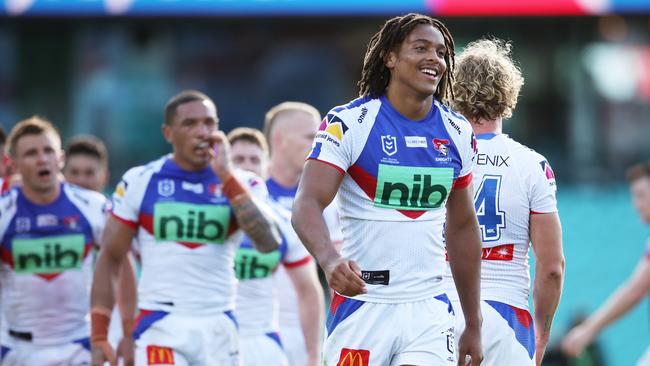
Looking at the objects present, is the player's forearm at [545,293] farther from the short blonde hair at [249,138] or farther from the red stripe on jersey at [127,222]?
the short blonde hair at [249,138]

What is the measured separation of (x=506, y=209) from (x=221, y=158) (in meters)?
2.09

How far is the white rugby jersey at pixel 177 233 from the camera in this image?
8.28 metres

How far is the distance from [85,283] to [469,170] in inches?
160

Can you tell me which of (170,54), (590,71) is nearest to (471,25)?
(590,71)

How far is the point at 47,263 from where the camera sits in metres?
9.45

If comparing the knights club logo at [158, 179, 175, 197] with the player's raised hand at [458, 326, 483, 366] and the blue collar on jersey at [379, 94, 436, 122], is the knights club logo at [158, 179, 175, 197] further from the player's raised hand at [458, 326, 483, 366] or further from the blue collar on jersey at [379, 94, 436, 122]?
the player's raised hand at [458, 326, 483, 366]

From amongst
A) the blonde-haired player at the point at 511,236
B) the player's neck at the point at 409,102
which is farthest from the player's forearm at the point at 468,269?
the player's neck at the point at 409,102

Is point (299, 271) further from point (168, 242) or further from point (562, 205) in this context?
point (562, 205)

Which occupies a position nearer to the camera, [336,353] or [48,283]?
[336,353]

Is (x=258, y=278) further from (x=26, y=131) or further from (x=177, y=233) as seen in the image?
(x=26, y=131)

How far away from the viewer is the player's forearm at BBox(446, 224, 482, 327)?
6523 millimetres

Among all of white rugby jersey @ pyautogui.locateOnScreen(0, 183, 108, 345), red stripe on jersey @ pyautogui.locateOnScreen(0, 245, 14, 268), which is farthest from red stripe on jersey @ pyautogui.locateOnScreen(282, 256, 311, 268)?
red stripe on jersey @ pyautogui.locateOnScreen(0, 245, 14, 268)

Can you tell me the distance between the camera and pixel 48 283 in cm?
945

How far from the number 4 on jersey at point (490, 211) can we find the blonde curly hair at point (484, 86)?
1.31 feet
